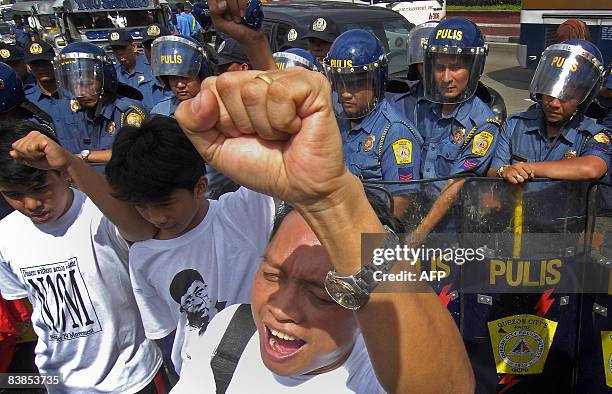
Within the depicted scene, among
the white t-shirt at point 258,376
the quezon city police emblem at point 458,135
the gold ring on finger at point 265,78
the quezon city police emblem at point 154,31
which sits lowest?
the white t-shirt at point 258,376

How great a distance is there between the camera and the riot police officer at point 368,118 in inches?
107

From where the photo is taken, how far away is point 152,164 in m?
1.75

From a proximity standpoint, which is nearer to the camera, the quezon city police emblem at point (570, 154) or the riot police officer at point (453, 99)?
the quezon city police emblem at point (570, 154)

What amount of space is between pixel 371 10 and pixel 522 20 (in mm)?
4283

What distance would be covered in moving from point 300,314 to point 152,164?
80 centimetres

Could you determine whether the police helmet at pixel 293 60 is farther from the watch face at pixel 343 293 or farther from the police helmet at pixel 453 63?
the watch face at pixel 343 293

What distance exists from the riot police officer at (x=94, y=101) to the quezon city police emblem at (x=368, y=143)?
1697 mm

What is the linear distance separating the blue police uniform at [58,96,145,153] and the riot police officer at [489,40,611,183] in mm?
2412

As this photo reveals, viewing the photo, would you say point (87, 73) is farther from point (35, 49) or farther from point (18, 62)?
point (18, 62)

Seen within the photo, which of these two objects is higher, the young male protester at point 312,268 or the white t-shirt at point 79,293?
the young male protester at point 312,268

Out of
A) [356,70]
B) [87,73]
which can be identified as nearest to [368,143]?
[356,70]

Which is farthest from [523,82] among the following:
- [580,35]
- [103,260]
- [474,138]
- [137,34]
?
[103,260]

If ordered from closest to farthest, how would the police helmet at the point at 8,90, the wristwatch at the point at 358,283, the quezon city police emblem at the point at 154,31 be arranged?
the wristwatch at the point at 358,283 < the police helmet at the point at 8,90 < the quezon city police emblem at the point at 154,31

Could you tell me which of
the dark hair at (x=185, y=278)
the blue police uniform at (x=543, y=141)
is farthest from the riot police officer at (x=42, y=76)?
the blue police uniform at (x=543, y=141)
